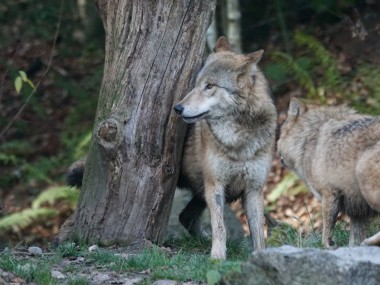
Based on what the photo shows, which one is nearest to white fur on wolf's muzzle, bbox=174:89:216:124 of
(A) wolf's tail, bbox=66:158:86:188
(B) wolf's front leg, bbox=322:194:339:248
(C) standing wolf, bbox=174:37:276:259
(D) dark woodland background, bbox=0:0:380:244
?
(C) standing wolf, bbox=174:37:276:259

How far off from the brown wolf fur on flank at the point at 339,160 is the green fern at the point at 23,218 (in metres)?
6.22

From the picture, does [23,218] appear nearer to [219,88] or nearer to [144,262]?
[219,88]

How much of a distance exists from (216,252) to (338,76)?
→ 6.55 meters

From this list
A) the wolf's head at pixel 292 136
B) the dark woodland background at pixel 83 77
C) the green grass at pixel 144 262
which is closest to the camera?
the green grass at pixel 144 262

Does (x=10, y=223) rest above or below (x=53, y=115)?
below

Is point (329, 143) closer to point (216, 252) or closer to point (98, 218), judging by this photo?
point (216, 252)

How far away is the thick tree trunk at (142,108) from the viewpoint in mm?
8602

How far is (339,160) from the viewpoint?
8148 millimetres

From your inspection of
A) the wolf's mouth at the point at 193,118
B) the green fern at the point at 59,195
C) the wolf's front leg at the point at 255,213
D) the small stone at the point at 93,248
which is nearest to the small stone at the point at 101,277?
the small stone at the point at 93,248

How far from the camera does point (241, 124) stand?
842cm

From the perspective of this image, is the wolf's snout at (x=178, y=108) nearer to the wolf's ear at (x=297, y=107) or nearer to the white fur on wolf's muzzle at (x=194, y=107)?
the white fur on wolf's muzzle at (x=194, y=107)

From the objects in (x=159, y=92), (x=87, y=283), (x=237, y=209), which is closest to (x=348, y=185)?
(x=159, y=92)

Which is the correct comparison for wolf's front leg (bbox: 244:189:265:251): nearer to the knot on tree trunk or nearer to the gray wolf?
the gray wolf

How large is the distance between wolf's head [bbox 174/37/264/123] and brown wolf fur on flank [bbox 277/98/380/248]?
1070 millimetres
